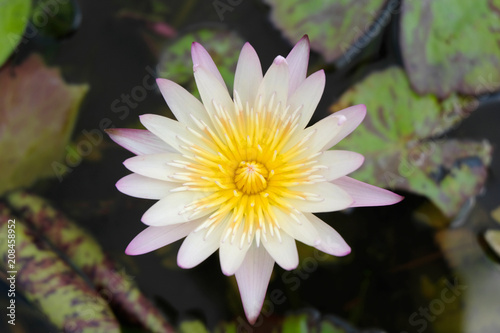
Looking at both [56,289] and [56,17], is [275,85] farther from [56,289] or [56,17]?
[56,17]

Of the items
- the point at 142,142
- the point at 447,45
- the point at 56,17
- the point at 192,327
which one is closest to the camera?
the point at 142,142

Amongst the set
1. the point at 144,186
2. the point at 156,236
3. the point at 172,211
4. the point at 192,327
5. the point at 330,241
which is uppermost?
the point at 144,186

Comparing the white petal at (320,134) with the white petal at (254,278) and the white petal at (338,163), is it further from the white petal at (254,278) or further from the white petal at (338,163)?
the white petal at (254,278)

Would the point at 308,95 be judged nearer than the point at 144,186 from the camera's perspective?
Yes

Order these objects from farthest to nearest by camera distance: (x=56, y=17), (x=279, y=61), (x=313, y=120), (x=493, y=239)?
(x=56, y=17)
(x=313, y=120)
(x=493, y=239)
(x=279, y=61)

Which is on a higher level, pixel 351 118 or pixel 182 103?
pixel 182 103

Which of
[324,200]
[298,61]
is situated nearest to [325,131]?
[324,200]

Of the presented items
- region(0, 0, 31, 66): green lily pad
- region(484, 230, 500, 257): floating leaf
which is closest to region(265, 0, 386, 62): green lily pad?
region(484, 230, 500, 257): floating leaf
